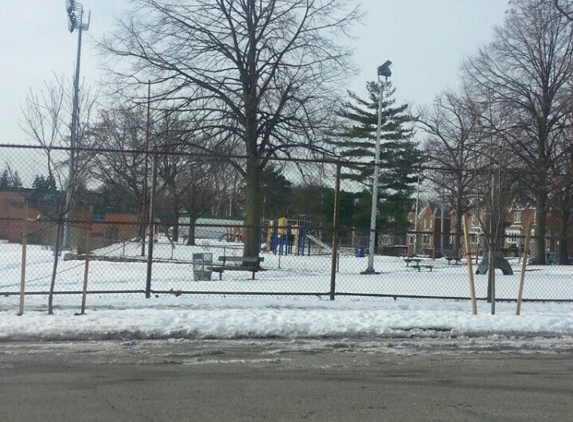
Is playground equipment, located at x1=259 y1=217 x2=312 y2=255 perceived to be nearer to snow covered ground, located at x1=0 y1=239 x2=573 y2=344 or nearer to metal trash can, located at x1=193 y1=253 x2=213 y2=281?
metal trash can, located at x1=193 y1=253 x2=213 y2=281

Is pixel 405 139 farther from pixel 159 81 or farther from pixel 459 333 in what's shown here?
pixel 459 333

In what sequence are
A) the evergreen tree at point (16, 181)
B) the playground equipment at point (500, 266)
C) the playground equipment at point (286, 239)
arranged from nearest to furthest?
1. the evergreen tree at point (16, 181)
2. the playground equipment at point (500, 266)
3. the playground equipment at point (286, 239)

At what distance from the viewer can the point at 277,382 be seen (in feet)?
24.3

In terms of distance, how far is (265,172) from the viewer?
21.3 metres

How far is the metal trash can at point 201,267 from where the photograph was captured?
740 inches

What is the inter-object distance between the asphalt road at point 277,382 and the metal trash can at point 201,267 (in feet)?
29.6

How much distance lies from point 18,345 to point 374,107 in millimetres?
41615

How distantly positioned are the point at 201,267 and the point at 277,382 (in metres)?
11.7

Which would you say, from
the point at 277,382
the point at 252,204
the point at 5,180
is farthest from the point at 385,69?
the point at 277,382

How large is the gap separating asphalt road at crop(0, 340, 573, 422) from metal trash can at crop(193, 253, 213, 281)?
29.6 feet

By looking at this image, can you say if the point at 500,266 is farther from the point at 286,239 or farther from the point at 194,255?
the point at 286,239

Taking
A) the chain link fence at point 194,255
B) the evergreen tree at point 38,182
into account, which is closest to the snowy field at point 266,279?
the chain link fence at point 194,255

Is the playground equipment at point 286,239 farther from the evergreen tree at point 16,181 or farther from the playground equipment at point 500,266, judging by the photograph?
the evergreen tree at point 16,181

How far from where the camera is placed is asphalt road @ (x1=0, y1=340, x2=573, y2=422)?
A: 20.3ft
